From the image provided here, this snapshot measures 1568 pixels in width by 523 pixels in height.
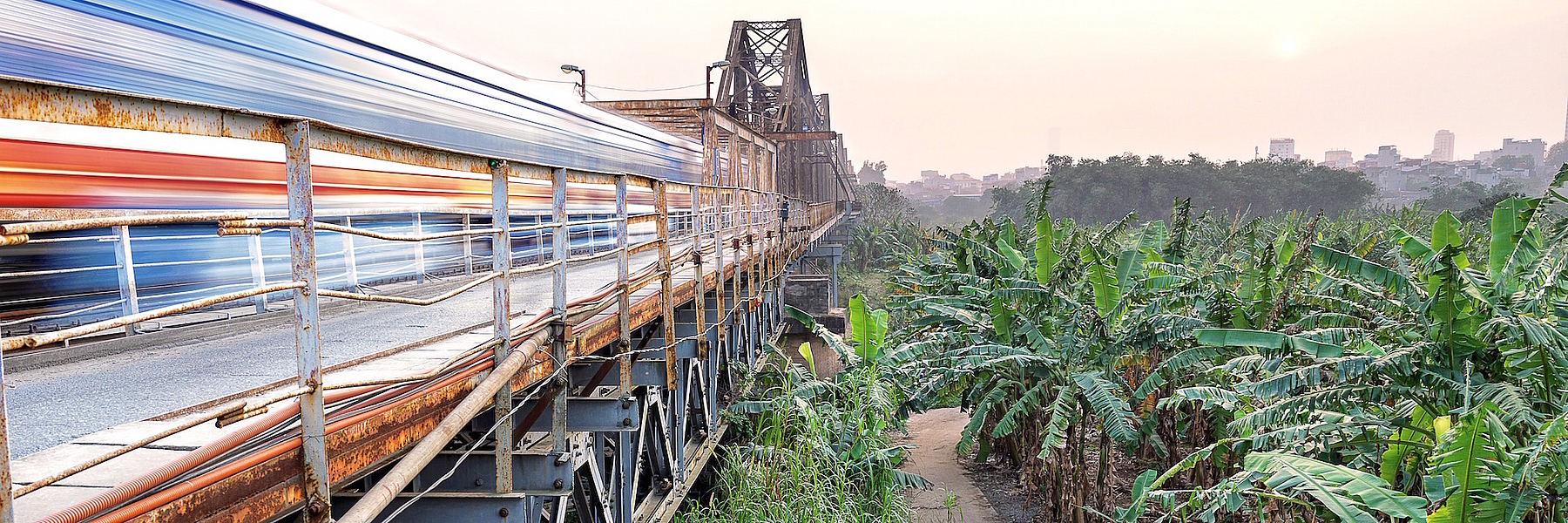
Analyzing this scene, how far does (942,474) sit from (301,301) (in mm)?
10478

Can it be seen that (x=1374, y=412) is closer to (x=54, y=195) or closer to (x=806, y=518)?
(x=806, y=518)

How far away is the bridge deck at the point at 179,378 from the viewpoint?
6.40 feet

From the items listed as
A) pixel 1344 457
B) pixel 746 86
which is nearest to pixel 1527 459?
pixel 1344 457

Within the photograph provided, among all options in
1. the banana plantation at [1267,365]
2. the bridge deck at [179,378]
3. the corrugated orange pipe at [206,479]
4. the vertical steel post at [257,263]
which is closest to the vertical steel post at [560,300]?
the bridge deck at [179,378]

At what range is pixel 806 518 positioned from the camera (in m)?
6.33

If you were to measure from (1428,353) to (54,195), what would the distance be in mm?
6907

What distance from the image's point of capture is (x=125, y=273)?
3746 mm

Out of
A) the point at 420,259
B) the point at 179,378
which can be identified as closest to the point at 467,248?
the point at 420,259

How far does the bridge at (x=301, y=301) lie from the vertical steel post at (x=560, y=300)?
19mm

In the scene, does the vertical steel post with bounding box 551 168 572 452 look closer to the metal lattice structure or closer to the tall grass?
the tall grass

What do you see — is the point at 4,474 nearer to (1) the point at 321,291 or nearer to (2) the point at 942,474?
(1) the point at 321,291

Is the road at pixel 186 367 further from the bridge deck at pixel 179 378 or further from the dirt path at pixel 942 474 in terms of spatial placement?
the dirt path at pixel 942 474

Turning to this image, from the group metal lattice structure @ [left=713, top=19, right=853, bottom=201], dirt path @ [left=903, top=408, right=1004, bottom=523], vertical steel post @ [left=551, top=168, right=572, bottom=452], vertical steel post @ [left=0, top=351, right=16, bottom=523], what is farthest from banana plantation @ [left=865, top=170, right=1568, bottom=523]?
metal lattice structure @ [left=713, top=19, right=853, bottom=201]

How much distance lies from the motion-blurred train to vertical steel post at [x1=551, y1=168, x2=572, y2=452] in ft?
2.18
